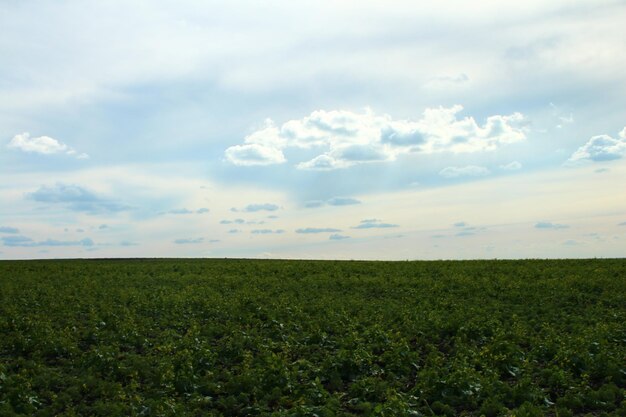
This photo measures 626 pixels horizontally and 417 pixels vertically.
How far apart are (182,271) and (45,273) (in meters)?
11.7

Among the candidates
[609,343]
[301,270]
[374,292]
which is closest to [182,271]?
[301,270]

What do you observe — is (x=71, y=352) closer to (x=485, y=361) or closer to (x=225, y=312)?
(x=225, y=312)

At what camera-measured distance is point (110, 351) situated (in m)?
18.0

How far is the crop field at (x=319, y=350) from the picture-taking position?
13.9m

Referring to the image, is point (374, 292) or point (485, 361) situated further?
point (374, 292)

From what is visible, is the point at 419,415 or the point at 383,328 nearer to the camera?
the point at 419,415

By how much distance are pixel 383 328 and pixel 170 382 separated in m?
9.07

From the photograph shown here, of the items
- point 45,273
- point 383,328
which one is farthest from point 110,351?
point 45,273

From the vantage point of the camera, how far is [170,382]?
1534 centimetres

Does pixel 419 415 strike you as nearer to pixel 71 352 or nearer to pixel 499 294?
pixel 71 352

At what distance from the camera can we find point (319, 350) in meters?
18.4

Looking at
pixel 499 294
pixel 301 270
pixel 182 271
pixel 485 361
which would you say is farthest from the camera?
pixel 182 271

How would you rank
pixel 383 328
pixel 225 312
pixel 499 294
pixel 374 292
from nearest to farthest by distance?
pixel 383 328 < pixel 225 312 < pixel 499 294 < pixel 374 292

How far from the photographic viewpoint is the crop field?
13.9 metres
